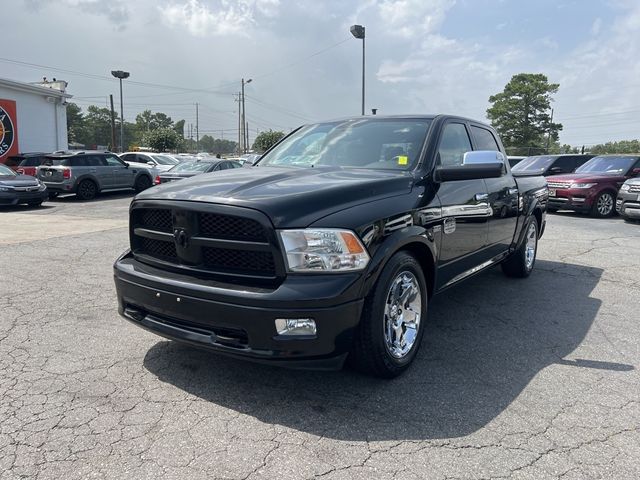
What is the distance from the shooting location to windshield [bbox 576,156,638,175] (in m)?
14.1

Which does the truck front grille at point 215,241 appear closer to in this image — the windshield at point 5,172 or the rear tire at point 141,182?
the windshield at point 5,172

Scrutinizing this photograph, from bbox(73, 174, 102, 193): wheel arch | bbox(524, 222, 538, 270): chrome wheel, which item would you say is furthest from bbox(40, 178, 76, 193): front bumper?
bbox(524, 222, 538, 270): chrome wheel

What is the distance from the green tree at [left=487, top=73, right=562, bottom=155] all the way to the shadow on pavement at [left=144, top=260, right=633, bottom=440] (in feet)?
207

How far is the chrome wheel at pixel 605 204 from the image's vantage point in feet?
44.1

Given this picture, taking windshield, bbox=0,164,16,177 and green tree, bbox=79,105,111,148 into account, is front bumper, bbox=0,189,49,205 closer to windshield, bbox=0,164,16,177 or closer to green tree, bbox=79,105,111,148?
windshield, bbox=0,164,16,177

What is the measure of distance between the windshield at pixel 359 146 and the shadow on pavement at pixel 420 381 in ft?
5.06

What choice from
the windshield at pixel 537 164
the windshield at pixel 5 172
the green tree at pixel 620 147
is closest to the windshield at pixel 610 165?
the windshield at pixel 537 164

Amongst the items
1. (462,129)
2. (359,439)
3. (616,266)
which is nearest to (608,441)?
(359,439)

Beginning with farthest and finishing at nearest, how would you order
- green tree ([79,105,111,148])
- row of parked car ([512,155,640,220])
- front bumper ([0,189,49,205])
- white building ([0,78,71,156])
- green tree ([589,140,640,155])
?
1. green tree ([79,105,111,148])
2. green tree ([589,140,640,155])
3. white building ([0,78,71,156])
4. front bumper ([0,189,49,205])
5. row of parked car ([512,155,640,220])

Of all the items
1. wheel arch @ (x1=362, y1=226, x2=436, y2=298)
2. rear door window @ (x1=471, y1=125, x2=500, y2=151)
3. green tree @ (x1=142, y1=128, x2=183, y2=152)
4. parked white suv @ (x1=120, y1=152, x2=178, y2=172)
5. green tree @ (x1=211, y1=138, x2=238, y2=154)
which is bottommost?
wheel arch @ (x1=362, y1=226, x2=436, y2=298)

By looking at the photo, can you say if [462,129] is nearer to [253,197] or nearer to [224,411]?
[253,197]

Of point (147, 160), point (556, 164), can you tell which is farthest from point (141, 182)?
point (556, 164)

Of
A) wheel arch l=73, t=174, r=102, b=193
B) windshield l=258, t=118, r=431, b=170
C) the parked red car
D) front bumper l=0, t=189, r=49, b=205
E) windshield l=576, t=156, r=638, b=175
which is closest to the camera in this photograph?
windshield l=258, t=118, r=431, b=170

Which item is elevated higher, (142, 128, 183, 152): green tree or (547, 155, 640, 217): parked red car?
(142, 128, 183, 152): green tree
